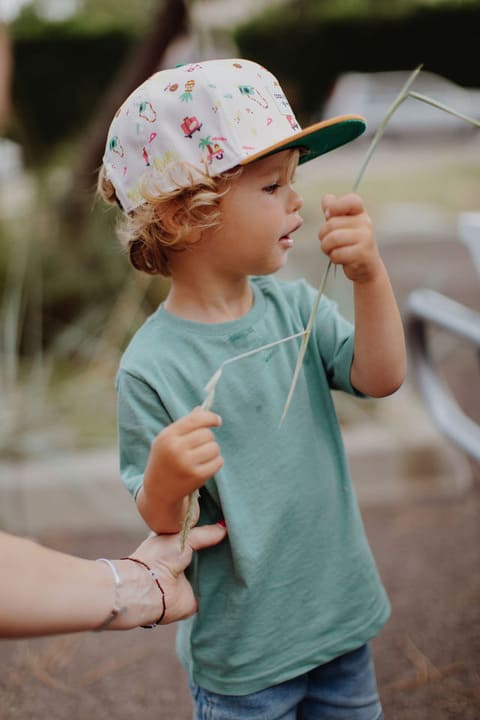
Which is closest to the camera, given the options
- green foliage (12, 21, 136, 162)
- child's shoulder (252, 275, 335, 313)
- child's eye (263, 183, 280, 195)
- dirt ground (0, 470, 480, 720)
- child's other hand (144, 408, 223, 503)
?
child's other hand (144, 408, 223, 503)

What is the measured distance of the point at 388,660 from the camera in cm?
247

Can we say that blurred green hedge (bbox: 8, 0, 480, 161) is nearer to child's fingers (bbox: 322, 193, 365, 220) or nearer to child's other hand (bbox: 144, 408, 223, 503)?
child's fingers (bbox: 322, 193, 365, 220)

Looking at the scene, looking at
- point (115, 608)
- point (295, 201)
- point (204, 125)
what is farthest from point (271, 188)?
point (115, 608)

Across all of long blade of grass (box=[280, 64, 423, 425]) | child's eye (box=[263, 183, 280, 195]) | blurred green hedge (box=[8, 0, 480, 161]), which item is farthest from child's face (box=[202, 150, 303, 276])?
blurred green hedge (box=[8, 0, 480, 161])

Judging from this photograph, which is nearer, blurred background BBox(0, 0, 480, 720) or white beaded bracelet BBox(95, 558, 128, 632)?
white beaded bracelet BBox(95, 558, 128, 632)

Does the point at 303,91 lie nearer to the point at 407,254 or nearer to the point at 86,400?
the point at 407,254

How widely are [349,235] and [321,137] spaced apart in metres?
0.22

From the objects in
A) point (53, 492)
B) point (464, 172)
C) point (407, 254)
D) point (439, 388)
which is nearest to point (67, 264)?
point (53, 492)

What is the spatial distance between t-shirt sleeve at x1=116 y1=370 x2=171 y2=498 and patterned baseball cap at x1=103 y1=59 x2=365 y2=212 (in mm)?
330

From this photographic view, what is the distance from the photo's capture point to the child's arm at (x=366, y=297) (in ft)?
4.39

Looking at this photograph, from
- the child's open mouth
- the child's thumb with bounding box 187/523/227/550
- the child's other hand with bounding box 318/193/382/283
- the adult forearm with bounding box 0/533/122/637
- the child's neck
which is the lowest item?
the child's thumb with bounding box 187/523/227/550

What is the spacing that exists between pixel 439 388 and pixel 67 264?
2658 mm

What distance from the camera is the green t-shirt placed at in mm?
1451

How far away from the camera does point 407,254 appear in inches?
278
